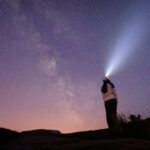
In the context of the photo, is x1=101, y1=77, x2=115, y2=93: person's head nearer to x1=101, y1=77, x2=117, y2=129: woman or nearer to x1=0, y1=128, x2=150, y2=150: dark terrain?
x1=101, y1=77, x2=117, y2=129: woman

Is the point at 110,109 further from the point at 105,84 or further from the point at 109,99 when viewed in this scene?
the point at 105,84

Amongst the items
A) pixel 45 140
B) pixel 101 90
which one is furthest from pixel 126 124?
pixel 101 90

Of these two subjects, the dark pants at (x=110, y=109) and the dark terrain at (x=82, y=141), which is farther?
the dark pants at (x=110, y=109)

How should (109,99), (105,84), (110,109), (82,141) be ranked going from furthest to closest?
(105,84) < (109,99) < (110,109) < (82,141)

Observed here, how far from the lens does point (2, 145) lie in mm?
7320

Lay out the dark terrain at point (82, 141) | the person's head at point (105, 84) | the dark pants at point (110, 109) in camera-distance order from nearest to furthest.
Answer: the dark terrain at point (82, 141), the dark pants at point (110, 109), the person's head at point (105, 84)

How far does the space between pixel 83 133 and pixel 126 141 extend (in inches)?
109

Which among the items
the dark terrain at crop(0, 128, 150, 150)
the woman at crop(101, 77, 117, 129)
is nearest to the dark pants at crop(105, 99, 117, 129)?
the woman at crop(101, 77, 117, 129)

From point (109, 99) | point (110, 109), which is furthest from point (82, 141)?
point (109, 99)

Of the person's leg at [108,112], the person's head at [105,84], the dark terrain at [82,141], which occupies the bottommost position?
the dark terrain at [82,141]

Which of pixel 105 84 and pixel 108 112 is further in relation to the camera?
pixel 105 84

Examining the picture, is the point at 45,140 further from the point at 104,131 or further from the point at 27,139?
the point at 104,131

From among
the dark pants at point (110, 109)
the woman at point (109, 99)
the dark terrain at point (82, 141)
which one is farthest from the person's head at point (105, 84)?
the dark terrain at point (82, 141)

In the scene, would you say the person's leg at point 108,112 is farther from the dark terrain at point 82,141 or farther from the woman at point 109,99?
the dark terrain at point 82,141
